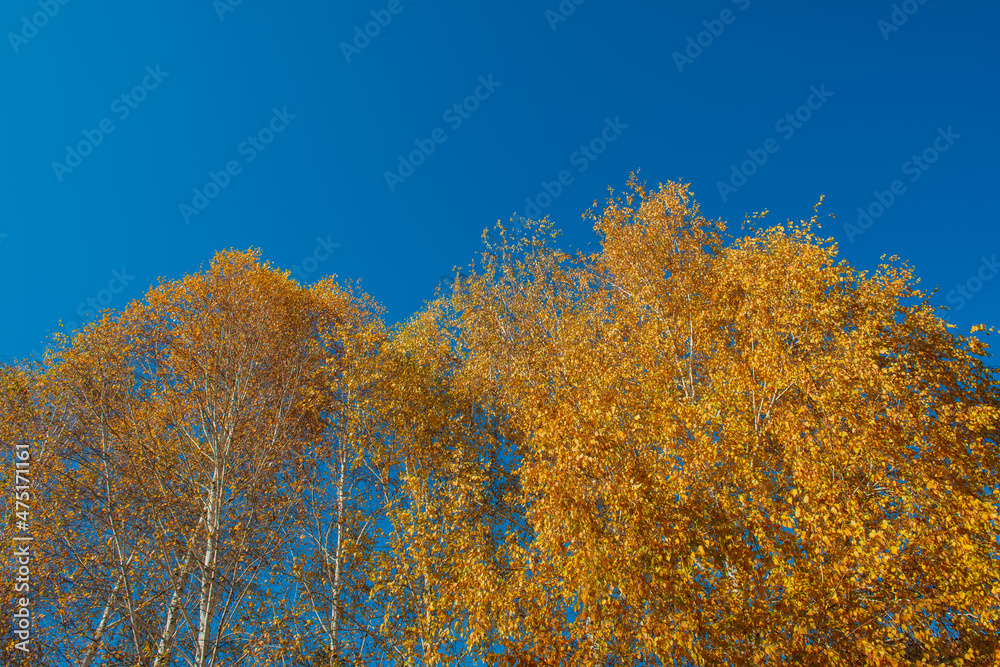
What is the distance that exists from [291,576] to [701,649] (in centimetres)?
955

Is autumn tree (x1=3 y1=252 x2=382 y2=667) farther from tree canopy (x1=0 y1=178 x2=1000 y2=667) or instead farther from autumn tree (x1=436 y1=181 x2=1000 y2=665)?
autumn tree (x1=436 y1=181 x2=1000 y2=665)

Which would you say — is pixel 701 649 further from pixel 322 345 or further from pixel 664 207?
pixel 664 207

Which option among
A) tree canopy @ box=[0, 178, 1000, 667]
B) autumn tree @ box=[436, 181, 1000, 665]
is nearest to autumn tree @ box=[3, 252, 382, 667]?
tree canopy @ box=[0, 178, 1000, 667]

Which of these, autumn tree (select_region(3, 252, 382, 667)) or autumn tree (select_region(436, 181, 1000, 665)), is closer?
autumn tree (select_region(436, 181, 1000, 665))

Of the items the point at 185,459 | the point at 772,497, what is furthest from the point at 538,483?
the point at 185,459

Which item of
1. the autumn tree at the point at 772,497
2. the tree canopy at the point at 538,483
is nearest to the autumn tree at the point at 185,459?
the tree canopy at the point at 538,483

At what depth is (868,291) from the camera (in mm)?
16891

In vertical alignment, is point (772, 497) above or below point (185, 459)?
below

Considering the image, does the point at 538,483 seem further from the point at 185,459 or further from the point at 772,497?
the point at 185,459

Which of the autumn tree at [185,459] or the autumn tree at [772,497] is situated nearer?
the autumn tree at [772,497]

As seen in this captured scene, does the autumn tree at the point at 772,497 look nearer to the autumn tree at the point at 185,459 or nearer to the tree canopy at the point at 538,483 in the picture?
the tree canopy at the point at 538,483

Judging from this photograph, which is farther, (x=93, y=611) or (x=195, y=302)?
(x=195, y=302)

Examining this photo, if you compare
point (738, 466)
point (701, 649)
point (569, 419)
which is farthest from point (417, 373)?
point (701, 649)

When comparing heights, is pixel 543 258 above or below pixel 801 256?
above
